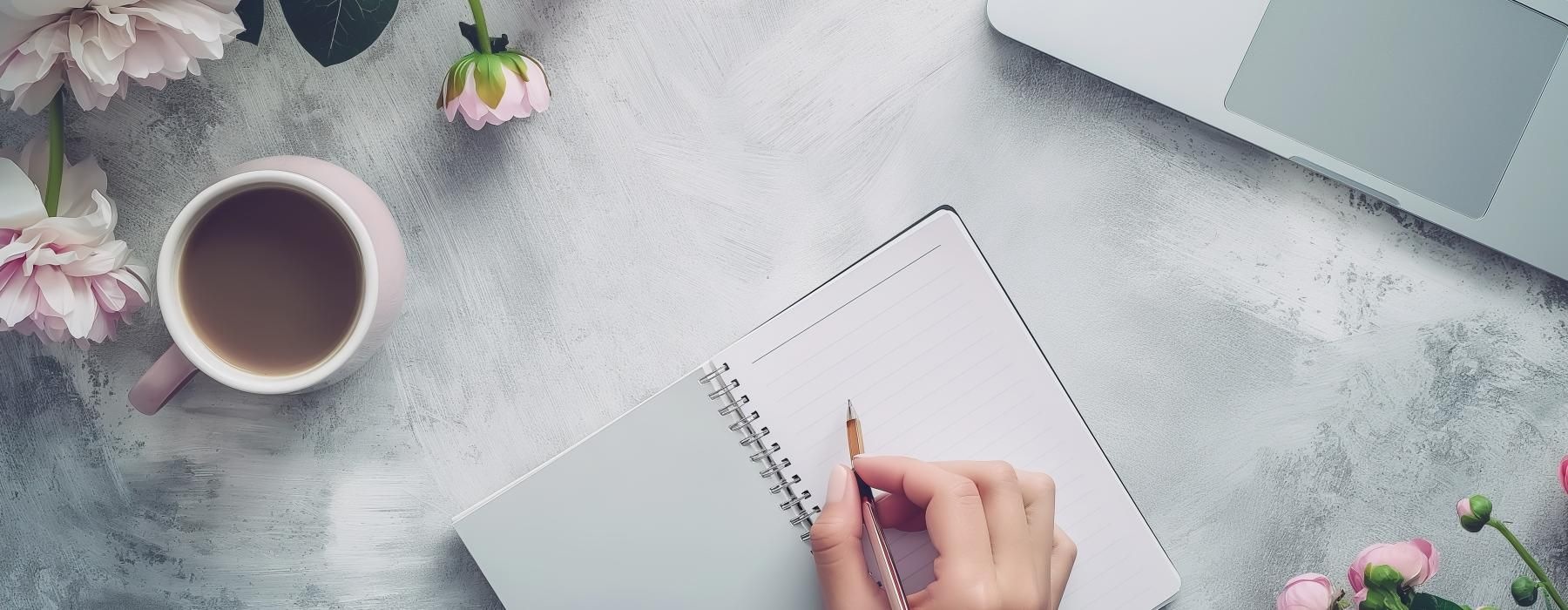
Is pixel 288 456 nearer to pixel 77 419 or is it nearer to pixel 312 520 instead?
pixel 312 520

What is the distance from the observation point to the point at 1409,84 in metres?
0.64

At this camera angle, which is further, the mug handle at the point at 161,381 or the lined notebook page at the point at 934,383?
the lined notebook page at the point at 934,383

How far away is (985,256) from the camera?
2.21 feet

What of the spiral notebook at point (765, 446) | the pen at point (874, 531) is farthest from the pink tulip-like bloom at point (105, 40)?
the pen at point (874, 531)

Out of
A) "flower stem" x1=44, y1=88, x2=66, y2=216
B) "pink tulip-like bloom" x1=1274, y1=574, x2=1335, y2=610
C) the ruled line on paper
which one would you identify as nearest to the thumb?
the ruled line on paper

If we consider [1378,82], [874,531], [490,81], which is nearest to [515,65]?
[490,81]

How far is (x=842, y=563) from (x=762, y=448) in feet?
0.36

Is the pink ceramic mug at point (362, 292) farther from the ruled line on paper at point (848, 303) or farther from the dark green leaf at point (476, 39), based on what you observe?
the ruled line on paper at point (848, 303)

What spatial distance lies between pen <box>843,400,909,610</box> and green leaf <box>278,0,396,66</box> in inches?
15.8

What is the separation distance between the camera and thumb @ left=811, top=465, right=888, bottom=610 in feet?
1.81

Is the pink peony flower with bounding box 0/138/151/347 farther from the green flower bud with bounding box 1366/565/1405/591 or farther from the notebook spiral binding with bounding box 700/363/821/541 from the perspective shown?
the green flower bud with bounding box 1366/565/1405/591

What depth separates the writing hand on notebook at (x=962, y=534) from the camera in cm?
53

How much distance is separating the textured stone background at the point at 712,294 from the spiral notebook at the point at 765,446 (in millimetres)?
44

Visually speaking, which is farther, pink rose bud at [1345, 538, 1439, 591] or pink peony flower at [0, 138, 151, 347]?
pink rose bud at [1345, 538, 1439, 591]
